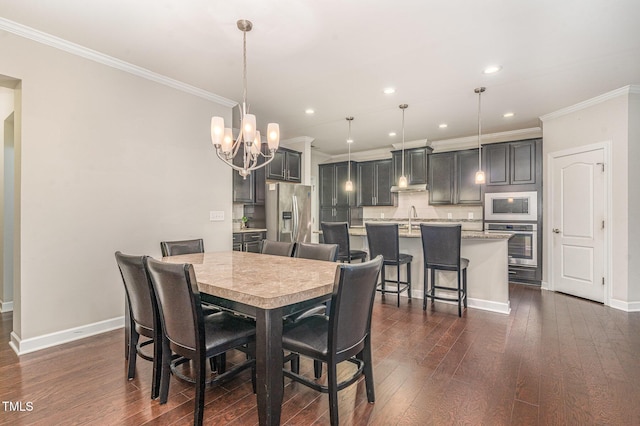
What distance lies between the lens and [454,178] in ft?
19.4

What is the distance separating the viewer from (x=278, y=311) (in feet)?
4.85

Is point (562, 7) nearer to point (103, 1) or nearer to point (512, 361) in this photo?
point (512, 361)

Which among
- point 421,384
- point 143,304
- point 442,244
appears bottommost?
point 421,384

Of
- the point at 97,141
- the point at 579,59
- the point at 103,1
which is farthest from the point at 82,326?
the point at 579,59

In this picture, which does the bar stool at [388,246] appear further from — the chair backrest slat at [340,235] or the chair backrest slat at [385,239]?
→ the chair backrest slat at [340,235]

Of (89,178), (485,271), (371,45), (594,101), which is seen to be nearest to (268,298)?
(371,45)

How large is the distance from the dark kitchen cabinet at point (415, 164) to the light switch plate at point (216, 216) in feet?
12.4

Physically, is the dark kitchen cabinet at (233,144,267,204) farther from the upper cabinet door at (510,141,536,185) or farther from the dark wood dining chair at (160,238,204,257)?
the upper cabinet door at (510,141,536,185)

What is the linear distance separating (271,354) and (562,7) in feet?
9.96

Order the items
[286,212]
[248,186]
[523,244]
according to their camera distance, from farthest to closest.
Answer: [286,212] < [248,186] < [523,244]

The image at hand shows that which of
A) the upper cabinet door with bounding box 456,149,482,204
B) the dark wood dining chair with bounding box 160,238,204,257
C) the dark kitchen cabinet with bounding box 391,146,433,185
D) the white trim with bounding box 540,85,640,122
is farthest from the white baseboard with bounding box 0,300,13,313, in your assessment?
the white trim with bounding box 540,85,640,122

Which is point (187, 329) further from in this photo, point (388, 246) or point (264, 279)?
point (388, 246)

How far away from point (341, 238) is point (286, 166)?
220 cm

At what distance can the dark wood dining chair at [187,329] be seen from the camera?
5.22 feet
